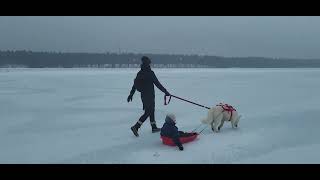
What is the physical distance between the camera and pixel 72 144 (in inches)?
253

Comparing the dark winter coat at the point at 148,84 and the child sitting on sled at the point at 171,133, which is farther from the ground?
the dark winter coat at the point at 148,84

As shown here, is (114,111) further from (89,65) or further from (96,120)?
(89,65)

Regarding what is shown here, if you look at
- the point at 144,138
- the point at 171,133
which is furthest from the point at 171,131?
the point at 144,138

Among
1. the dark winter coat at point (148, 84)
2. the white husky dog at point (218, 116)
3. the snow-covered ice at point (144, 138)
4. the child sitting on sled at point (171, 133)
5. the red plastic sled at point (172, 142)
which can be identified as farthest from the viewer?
the white husky dog at point (218, 116)

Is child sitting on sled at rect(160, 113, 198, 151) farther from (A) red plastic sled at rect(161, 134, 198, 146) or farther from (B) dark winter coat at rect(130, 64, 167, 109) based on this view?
(B) dark winter coat at rect(130, 64, 167, 109)

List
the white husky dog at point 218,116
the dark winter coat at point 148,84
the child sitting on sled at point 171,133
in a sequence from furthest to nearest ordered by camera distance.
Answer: the white husky dog at point 218,116 < the dark winter coat at point 148,84 < the child sitting on sled at point 171,133

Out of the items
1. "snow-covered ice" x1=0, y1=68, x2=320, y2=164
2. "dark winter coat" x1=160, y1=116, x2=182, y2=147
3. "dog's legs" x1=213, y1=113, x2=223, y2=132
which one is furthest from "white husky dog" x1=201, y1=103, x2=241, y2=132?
"dark winter coat" x1=160, y1=116, x2=182, y2=147

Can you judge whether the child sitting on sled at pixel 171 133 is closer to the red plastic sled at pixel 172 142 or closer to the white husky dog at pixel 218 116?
the red plastic sled at pixel 172 142

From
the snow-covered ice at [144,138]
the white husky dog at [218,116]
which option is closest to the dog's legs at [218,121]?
the white husky dog at [218,116]

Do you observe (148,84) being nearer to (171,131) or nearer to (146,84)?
(146,84)

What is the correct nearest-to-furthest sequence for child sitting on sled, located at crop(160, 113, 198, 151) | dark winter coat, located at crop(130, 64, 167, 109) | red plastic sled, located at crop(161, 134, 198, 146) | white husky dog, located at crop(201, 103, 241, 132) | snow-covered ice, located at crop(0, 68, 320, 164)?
snow-covered ice, located at crop(0, 68, 320, 164) → child sitting on sled, located at crop(160, 113, 198, 151) → red plastic sled, located at crop(161, 134, 198, 146) → dark winter coat, located at crop(130, 64, 167, 109) → white husky dog, located at crop(201, 103, 241, 132)

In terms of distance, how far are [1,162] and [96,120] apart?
382 cm
